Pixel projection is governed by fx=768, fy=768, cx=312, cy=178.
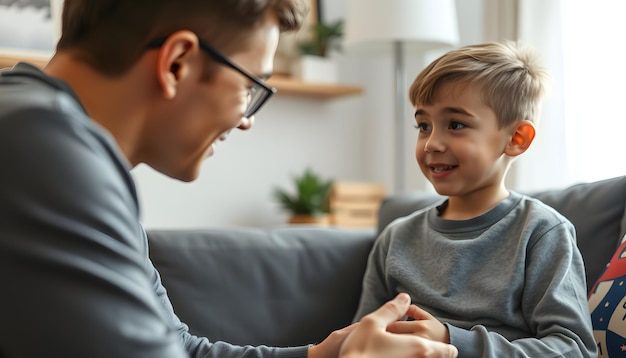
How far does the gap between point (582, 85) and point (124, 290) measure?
90.6 inches

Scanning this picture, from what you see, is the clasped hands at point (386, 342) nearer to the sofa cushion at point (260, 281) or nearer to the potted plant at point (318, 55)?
the sofa cushion at point (260, 281)

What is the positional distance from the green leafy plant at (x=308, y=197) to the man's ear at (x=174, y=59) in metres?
2.52

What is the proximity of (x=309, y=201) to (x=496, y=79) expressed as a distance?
1.96 metres

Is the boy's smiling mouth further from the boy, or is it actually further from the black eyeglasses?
the black eyeglasses

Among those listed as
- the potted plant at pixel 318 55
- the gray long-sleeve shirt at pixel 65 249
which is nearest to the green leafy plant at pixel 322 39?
the potted plant at pixel 318 55

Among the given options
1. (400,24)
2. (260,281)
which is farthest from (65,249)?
(400,24)

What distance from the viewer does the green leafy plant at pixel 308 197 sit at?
3.45 meters

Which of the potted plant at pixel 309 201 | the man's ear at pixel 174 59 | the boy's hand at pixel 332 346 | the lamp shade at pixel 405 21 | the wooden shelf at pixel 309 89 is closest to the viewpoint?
the man's ear at pixel 174 59

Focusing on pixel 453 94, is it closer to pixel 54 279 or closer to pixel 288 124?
pixel 54 279

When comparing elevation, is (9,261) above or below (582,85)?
above

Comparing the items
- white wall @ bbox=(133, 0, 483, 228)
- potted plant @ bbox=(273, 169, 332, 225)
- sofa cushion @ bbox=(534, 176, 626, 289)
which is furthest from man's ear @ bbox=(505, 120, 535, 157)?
potted plant @ bbox=(273, 169, 332, 225)

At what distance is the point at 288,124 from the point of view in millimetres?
3820

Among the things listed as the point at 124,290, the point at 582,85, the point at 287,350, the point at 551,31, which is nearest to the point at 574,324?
the point at 287,350

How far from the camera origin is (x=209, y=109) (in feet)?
3.20
